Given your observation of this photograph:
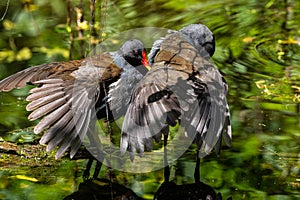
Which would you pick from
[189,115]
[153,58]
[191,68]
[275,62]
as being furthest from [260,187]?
[275,62]

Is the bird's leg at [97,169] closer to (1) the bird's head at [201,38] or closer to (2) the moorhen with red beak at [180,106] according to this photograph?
(2) the moorhen with red beak at [180,106]

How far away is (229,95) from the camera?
21.1 feet

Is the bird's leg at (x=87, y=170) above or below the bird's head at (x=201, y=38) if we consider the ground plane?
below

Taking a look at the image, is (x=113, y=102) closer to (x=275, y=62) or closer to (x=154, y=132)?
(x=154, y=132)

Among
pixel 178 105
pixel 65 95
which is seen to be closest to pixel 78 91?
pixel 65 95

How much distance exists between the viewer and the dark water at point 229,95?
5043 mm

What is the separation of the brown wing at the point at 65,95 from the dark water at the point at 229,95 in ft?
1.09

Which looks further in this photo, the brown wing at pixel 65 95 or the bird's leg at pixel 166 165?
the bird's leg at pixel 166 165

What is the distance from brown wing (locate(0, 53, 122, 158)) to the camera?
502cm

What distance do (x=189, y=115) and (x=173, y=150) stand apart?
0.55 metres

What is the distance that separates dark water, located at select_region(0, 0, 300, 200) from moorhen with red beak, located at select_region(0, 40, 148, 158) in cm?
36

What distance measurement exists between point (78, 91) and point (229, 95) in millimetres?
1728

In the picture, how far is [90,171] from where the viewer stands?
5.21 meters

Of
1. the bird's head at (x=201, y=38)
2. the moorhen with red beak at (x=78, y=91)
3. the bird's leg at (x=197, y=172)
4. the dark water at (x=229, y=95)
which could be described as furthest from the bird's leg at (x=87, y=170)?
the bird's head at (x=201, y=38)
